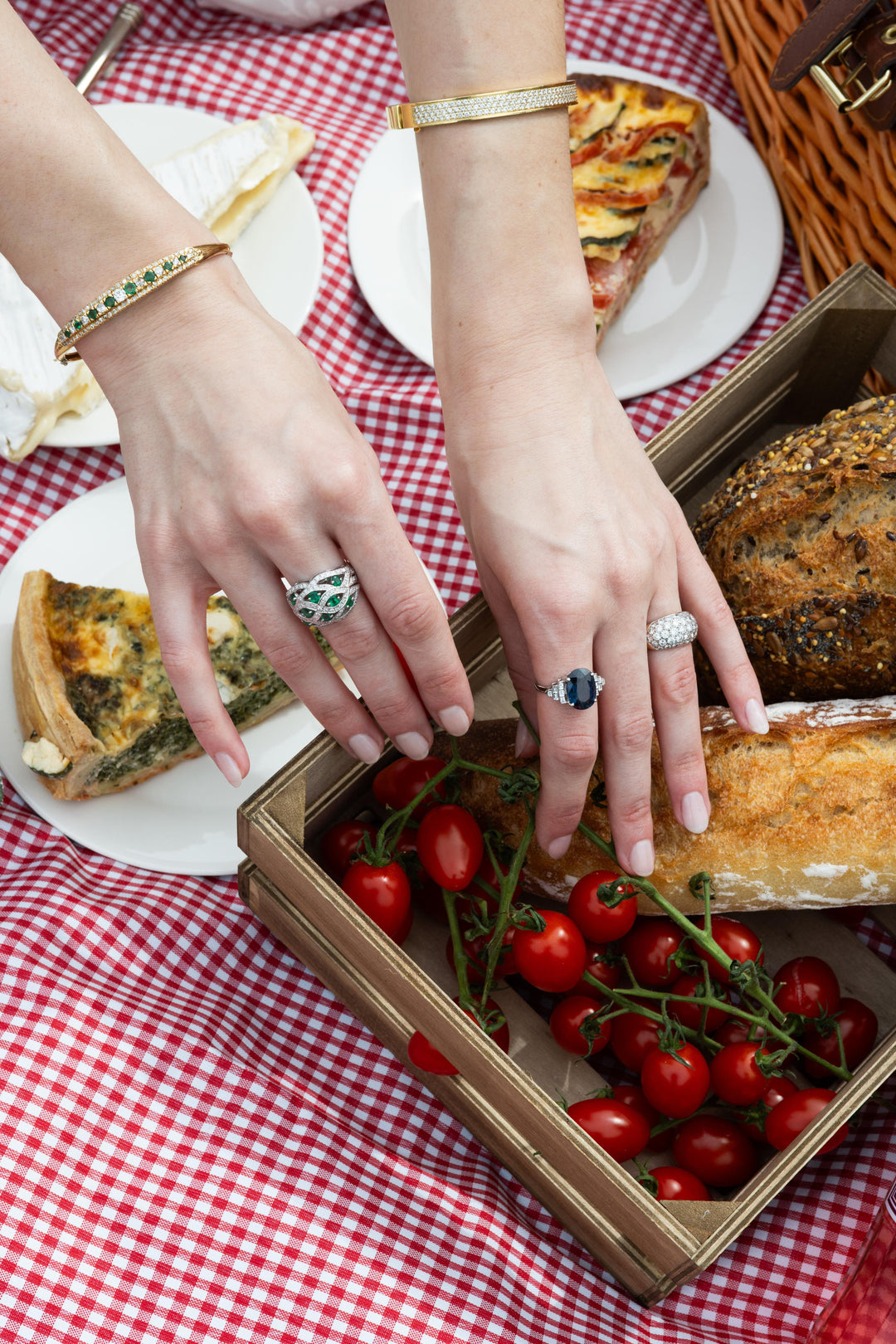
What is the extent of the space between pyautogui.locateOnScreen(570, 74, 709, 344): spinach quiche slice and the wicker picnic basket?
0.15 m

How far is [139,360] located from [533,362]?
1.62 feet

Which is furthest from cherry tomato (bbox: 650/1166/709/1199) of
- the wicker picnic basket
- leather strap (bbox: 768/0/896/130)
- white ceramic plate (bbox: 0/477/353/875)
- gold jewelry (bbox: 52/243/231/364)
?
leather strap (bbox: 768/0/896/130)

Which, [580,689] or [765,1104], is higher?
[580,689]

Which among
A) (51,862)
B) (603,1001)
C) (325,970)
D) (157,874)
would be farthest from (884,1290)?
(51,862)

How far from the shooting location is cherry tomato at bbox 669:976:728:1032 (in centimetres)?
158

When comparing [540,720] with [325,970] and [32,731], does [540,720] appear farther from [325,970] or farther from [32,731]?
[32,731]

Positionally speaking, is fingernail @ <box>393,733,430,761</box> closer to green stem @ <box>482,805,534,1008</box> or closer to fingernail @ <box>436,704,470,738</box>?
fingernail @ <box>436,704,470,738</box>

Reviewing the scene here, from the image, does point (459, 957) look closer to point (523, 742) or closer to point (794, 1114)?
point (523, 742)

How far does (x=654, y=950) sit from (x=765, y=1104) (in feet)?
0.81

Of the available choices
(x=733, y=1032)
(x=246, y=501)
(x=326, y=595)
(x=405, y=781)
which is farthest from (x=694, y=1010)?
(x=246, y=501)

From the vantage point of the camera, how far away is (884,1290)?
4.40 ft

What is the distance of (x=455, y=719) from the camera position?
149 centimetres

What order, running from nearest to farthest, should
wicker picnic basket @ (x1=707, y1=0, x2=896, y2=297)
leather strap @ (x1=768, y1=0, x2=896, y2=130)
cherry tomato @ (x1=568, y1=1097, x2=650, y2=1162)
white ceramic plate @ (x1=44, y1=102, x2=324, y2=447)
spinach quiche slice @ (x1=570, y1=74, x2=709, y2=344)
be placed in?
cherry tomato @ (x1=568, y1=1097, x2=650, y2=1162) → leather strap @ (x1=768, y1=0, x2=896, y2=130) → wicker picnic basket @ (x1=707, y1=0, x2=896, y2=297) → white ceramic plate @ (x1=44, y1=102, x2=324, y2=447) → spinach quiche slice @ (x1=570, y1=74, x2=709, y2=344)

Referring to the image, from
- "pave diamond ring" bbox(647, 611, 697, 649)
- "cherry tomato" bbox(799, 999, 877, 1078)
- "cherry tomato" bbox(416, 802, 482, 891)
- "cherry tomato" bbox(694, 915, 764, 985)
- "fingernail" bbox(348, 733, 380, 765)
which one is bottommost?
"cherry tomato" bbox(799, 999, 877, 1078)
